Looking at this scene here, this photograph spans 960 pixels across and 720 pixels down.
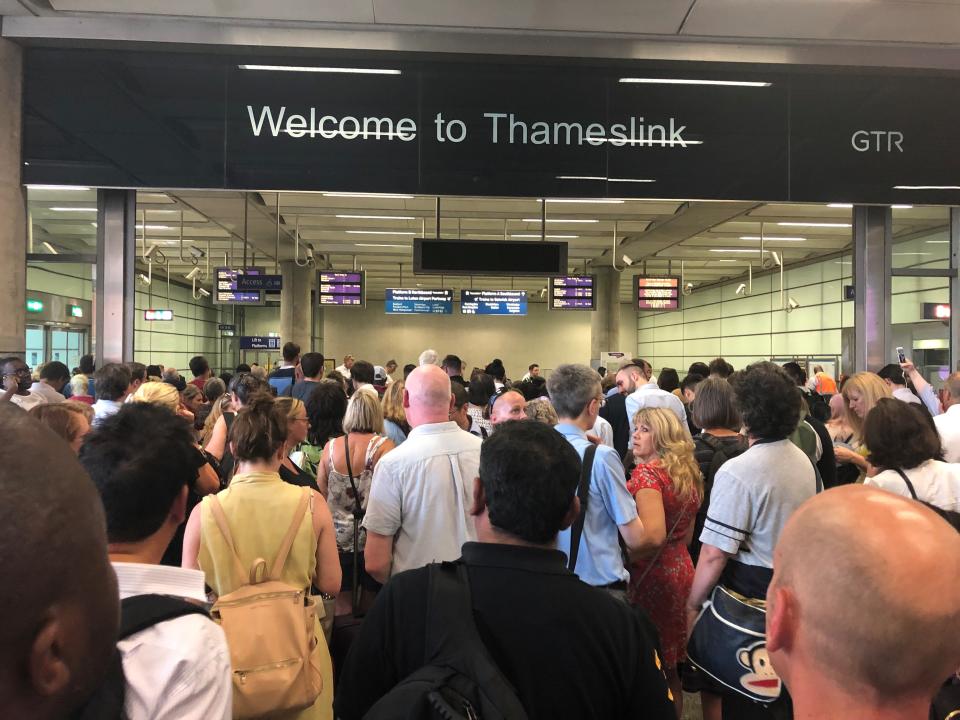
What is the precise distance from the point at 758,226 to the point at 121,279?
12870 millimetres

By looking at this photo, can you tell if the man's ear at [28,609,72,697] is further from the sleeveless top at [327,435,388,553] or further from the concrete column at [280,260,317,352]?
the concrete column at [280,260,317,352]

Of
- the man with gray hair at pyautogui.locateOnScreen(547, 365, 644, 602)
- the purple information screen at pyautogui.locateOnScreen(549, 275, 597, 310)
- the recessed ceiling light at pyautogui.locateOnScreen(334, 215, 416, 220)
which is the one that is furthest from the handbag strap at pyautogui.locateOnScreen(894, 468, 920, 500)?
the recessed ceiling light at pyautogui.locateOnScreen(334, 215, 416, 220)

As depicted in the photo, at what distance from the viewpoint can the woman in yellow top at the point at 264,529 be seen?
2.11 meters

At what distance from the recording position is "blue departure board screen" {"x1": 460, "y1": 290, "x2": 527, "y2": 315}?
609 inches

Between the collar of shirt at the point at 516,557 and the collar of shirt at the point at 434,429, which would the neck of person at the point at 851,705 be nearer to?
the collar of shirt at the point at 516,557

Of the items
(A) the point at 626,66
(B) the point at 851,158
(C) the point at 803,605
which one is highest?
(A) the point at 626,66

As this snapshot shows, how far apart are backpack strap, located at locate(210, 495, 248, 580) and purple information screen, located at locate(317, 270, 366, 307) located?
1112 centimetres

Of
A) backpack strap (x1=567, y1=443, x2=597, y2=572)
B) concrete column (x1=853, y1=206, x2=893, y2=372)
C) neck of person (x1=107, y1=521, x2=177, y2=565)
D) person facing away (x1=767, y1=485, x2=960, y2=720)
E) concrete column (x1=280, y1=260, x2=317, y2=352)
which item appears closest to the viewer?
person facing away (x1=767, y1=485, x2=960, y2=720)

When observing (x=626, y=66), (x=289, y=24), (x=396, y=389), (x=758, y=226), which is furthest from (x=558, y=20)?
(x=758, y=226)

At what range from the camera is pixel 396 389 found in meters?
4.76

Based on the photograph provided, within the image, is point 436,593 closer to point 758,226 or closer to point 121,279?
point 121,279

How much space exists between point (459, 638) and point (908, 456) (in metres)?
2.21

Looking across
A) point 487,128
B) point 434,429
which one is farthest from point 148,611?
point 487,128

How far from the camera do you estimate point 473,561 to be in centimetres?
142
